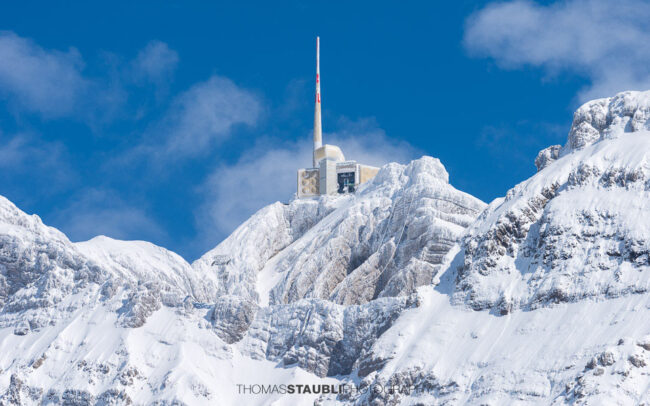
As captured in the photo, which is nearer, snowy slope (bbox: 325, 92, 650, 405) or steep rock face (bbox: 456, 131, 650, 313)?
snowy slope (bbox: 325, 92, 650, 405)

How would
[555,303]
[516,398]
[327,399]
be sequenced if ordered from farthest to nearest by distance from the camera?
1. [327,399]
2. [555,303]
3. [516,398]

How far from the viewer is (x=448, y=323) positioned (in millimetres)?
192625

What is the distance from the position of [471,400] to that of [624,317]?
72.6 ft

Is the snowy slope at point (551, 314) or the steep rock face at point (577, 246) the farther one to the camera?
the steep rock face at point (577, 246)

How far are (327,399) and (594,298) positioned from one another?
4206 cm

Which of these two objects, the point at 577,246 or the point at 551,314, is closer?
the point at 551,314

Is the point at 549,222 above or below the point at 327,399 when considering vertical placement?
above

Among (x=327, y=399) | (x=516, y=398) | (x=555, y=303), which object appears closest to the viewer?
(x=516, y=398)

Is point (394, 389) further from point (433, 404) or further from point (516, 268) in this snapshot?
point (516, 268)

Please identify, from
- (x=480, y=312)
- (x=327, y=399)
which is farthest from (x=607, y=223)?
(x=327, y=399)

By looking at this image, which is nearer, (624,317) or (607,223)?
(624,317)

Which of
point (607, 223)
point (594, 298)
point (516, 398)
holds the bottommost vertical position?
point (516, 398)

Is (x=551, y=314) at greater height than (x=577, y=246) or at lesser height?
lesser

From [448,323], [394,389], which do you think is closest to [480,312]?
[448,323]
